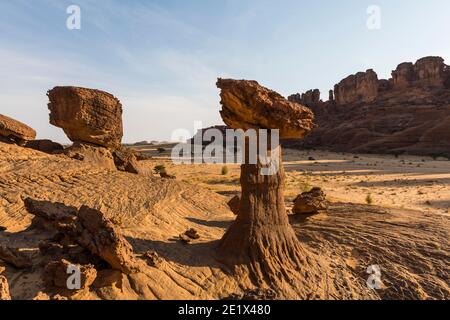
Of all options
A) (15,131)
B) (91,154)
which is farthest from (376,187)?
(15,131)

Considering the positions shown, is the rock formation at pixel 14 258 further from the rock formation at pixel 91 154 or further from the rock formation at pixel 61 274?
the rock formation at pixel 91 154

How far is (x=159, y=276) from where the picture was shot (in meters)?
5.67

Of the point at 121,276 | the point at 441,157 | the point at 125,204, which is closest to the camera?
the point at 121,276

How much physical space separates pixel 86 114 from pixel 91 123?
408 mm

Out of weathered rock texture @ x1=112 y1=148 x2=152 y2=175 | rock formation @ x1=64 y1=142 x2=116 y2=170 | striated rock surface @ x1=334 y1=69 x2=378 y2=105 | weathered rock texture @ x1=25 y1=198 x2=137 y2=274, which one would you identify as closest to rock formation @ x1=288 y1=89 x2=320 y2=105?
striated rock surface @ x1=334 y1=69 x2=378 y2=105

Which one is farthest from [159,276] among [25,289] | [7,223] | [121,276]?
[7,223]

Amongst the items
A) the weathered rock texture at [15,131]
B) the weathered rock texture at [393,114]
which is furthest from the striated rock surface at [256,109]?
the weathered rock texture at [393,114]

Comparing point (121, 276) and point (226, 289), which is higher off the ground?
point (121, 276)

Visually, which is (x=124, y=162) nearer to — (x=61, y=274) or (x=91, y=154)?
(x=91, y=154)

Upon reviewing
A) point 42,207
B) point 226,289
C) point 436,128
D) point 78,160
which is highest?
point 436,128

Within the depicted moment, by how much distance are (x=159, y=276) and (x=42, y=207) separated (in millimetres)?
3076

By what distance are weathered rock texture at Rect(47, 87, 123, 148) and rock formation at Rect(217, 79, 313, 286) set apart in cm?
828

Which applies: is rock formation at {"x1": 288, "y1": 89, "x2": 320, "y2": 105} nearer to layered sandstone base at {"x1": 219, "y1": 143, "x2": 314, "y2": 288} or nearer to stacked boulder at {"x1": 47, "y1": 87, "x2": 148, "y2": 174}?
stacked boulder at {"x1": 47, "y1": 87, "x2": 148, "y2": 174}
